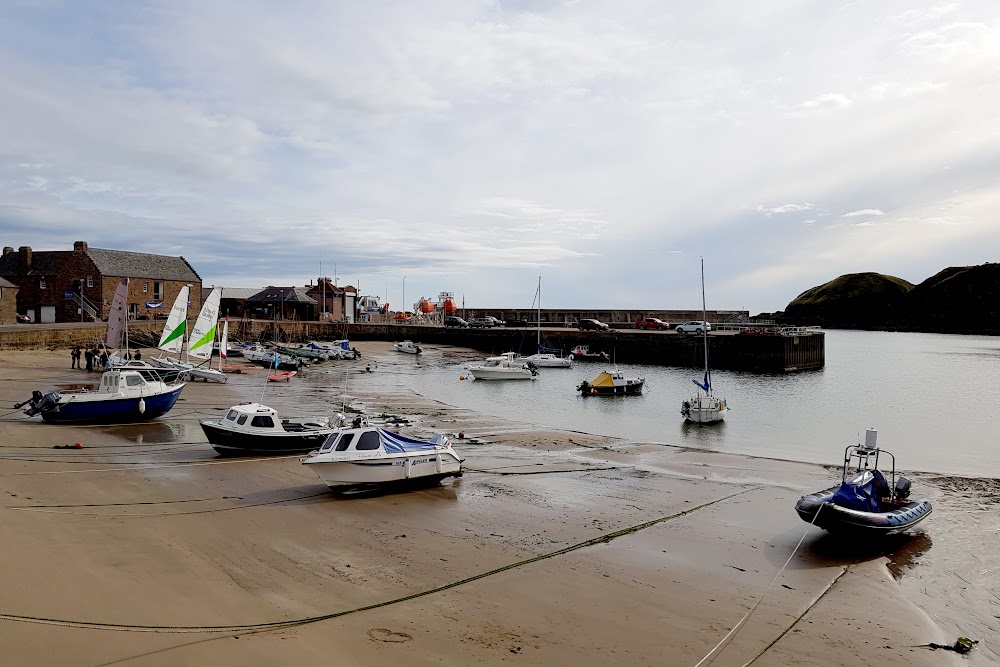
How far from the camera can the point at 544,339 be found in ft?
260

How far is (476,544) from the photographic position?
12789 mm

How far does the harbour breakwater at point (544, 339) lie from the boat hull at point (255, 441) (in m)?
37.4

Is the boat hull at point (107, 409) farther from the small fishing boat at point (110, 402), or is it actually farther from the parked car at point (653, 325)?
the parked car at point (653, 325)

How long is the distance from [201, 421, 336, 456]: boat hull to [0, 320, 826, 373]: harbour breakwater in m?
37.4

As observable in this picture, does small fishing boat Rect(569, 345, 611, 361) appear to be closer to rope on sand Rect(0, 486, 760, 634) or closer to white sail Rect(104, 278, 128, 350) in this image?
white sail Rect(104, 278, 128, 350)

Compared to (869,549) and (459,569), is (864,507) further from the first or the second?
(459,569)

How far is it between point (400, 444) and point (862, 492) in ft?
34.1

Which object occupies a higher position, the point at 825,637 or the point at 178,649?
the point at 178,649

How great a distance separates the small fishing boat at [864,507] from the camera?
44.7 feet

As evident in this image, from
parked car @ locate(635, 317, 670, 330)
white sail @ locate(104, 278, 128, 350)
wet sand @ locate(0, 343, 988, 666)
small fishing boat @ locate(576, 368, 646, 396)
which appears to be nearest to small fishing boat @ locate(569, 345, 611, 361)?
parked car @ locate(635, 317, 670, 330)

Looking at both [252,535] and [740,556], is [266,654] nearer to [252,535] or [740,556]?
[252,535]

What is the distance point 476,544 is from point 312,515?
3.74 m

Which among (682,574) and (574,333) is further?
(574,333)

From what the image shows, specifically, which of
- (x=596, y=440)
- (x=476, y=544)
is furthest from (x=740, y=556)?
(x=596, y=440)
